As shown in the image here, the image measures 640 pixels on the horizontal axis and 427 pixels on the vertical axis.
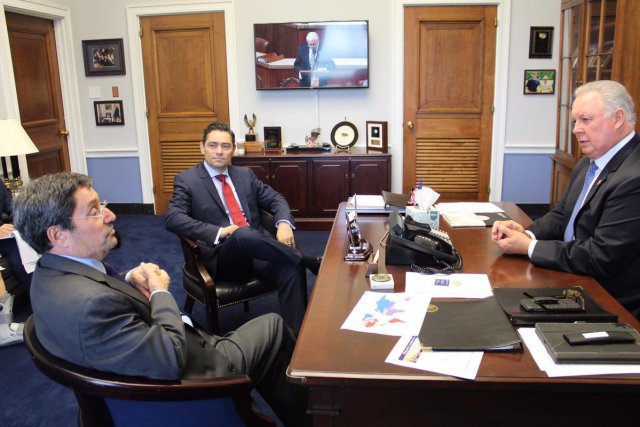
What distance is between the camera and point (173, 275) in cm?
410

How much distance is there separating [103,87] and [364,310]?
4851mm

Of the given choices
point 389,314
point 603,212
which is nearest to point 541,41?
point 603,212

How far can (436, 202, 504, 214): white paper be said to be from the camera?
9.32 ft

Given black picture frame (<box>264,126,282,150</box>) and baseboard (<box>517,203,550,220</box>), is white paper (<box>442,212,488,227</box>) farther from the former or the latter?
baseboard (<box>517,203,550,220</box>)

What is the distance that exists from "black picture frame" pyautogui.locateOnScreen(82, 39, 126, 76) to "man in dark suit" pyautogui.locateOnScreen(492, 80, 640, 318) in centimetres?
452

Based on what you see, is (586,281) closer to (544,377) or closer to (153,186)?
(544,377)

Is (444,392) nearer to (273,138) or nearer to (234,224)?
(234,224)

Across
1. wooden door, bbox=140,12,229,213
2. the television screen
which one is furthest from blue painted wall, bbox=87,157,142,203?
the television screen

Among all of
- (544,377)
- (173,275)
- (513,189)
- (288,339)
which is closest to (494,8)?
(513,189)

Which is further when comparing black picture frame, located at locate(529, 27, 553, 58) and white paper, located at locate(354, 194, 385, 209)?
black picture frame, located at locate(529, 27, 553, 58)

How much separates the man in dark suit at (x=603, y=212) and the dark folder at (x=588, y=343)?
1.73ft

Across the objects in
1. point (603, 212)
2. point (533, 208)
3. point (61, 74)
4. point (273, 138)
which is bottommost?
point (533, 208)

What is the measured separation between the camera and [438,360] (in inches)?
53.6

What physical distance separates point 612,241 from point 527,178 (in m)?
3.68
